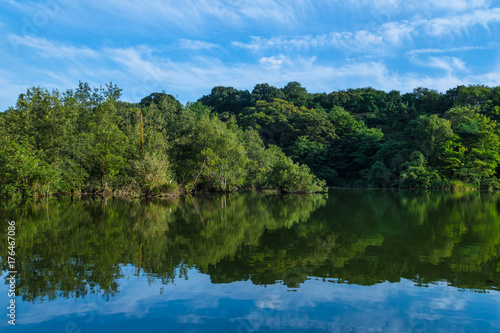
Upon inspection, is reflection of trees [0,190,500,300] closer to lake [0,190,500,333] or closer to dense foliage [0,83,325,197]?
lake [0,190,500,333]

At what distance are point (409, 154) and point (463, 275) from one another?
4255cm

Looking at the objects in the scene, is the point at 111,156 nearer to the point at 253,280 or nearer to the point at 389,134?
the point at 253,280

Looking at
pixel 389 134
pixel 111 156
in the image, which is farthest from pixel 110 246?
pixel 389 134

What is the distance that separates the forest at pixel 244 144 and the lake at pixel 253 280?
14865 mm

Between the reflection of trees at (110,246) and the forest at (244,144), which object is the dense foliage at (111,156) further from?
the reflection of trees at (110,246)

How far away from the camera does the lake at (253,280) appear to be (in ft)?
14.6

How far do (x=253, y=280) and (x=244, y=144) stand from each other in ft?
117

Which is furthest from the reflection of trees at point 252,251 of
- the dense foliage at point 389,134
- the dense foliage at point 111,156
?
the dense foliage at point 389,134

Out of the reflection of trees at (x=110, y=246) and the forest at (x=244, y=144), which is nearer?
the reflection of trees at (x=110, y=246)

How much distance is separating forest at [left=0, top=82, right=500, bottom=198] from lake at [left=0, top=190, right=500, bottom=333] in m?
14.9

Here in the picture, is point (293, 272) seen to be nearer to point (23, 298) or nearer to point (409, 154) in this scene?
point (23, 298)

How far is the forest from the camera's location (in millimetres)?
25109

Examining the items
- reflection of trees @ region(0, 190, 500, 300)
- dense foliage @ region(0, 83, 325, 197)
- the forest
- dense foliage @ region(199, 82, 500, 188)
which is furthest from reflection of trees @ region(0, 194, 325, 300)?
dense foliage @ region(199, 82, 500, 188)

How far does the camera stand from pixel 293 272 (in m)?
6.41
